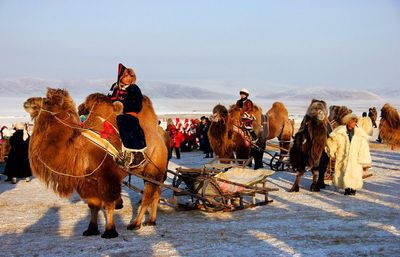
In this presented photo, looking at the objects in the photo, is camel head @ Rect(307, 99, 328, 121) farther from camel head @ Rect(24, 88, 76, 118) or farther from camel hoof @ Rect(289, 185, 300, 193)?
camel head @ Rect(24, 88, 76, 118)

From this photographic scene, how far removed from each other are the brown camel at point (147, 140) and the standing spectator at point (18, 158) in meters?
7.19

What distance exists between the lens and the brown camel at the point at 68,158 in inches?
277

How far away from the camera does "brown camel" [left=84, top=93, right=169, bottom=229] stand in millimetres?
7641

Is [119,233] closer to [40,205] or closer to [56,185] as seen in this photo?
[56,185]

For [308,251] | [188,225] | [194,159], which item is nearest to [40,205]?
[188,225]

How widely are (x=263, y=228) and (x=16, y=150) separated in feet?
29.9

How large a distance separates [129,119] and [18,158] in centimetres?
805

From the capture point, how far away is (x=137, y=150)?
25.0ft

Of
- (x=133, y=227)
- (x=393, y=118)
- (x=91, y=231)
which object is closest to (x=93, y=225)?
(x=91, y=231)

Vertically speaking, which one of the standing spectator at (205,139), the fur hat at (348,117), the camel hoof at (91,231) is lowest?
the camel hoof at (91,231)

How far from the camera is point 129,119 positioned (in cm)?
760

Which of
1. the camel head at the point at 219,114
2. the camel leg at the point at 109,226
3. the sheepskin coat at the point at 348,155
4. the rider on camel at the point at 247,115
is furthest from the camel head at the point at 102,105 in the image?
the sheepskin coat at the point at 348,155

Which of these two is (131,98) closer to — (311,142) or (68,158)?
(68,158)

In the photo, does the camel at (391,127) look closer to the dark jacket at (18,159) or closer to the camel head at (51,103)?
the dark jacket at (18,159)
